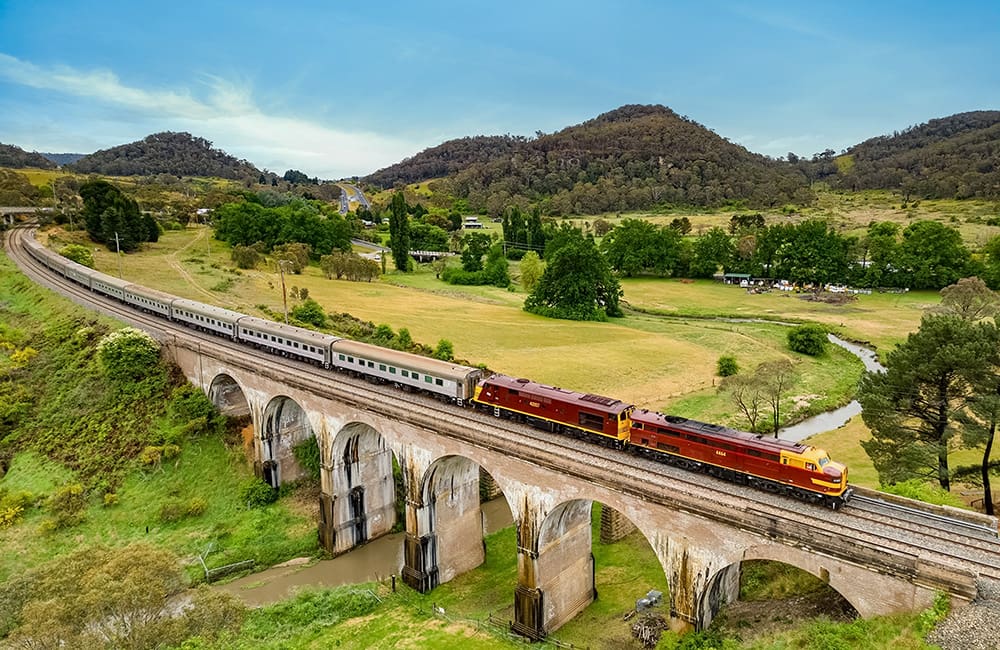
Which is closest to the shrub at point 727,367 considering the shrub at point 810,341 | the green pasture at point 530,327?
the green pasture at point 530,327

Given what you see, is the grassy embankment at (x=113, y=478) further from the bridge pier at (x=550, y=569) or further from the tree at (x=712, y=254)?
the tree at (x=712, y=254)

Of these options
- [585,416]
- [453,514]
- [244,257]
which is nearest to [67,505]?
[453,514]

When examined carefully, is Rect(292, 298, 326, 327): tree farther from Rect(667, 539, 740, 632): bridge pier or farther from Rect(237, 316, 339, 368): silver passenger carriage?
Rect(667, 539, 740, 632): bridge pier

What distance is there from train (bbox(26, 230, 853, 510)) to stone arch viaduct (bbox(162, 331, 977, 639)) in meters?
1.03

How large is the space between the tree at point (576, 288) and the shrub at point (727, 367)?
26564 mm

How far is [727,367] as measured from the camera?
61.3 meters

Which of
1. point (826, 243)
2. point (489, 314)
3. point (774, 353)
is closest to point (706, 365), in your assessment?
point (774, 353)

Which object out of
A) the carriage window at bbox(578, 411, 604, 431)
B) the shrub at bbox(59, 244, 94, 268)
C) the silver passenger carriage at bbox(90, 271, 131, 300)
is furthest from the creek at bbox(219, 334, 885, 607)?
the shrub at bbox(59, 244, 94, 268)

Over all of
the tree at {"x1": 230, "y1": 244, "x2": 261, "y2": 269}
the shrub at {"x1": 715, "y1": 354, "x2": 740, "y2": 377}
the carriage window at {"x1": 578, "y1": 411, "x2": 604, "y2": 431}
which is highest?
the tree at {"x1": 230, "y1": 244, "x2": 261, "y2": 269}

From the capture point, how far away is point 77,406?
4831cm

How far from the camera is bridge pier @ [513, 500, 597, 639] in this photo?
89.4ft

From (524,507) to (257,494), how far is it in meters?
22.2

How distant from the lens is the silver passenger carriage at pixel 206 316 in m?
50.1

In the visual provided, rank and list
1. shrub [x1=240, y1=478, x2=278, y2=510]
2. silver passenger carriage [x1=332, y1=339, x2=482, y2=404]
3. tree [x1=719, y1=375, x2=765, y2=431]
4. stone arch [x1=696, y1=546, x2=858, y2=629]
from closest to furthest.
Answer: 1. stone arch [x1=696, y1=546, x2=858, y2=629]
2. silver passenger carriage [x1=332, y1=339, x2=482, y2=404]
3. shrub [x1=240, y1=478, x2=278, y2=510]
4. tree [x1=719, y1=375, x2=765, y2=431]
